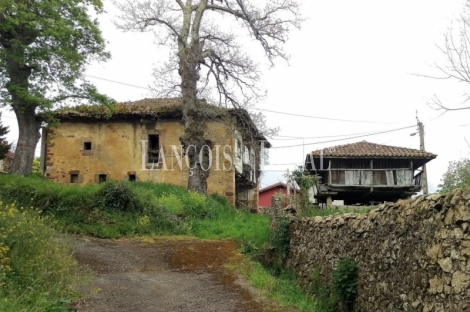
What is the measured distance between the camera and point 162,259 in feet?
37.4

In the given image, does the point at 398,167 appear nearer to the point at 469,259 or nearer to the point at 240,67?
the point at 240,67

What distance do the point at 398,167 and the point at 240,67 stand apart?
35.4ft

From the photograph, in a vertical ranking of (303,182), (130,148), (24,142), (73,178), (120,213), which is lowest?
(120,213)

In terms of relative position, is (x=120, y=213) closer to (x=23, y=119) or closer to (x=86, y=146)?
(x=23, y=119)

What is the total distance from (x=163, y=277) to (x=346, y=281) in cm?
412

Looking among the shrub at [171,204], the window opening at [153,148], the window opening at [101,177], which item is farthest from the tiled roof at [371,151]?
the window opening at [101,177]

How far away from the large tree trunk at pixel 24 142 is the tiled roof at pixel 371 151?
13.9m

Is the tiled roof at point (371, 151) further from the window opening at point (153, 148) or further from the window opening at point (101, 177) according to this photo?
the window opening at point (101, 177)

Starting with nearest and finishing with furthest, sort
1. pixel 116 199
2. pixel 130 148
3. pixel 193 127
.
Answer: pixel 116 199 → pixel 193 127 → pixel 130 148

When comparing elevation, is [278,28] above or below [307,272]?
above

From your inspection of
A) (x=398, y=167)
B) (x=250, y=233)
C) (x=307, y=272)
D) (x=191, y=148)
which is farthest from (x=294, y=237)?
(x=398, y=167)

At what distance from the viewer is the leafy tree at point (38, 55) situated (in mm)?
18000

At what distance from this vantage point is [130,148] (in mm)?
23781

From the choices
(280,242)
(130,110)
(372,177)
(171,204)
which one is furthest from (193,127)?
(372,177)
